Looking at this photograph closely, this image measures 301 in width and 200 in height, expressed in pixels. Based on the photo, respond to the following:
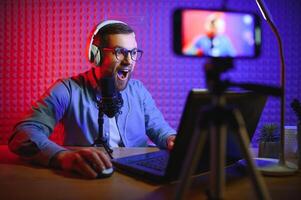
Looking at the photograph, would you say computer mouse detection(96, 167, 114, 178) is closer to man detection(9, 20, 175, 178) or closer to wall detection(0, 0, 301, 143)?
man detection(9, 20, 175, 178)

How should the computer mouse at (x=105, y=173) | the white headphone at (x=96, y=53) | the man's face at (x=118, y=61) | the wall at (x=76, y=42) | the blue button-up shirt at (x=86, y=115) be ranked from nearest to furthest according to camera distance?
the computer mouse at (x=105, y=173) → the blue button-up shirt at (x=86, y=115) → the white headphone at (x=96, y=53) → the man's face at (x=118, y=61) → the wall at (x=76, y=42)

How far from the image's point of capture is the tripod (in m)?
0.52

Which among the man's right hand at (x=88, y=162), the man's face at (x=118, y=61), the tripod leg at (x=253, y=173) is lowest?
the man's right hand at (x=88, y=162)

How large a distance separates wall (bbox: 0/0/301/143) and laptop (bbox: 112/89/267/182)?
166 cm

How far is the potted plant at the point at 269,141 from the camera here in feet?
3.85

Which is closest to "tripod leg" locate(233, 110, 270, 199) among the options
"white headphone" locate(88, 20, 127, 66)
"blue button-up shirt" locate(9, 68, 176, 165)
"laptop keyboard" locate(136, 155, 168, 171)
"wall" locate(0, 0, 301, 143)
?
→ "laptop keyboard" locate(136, 155, 168, 171)

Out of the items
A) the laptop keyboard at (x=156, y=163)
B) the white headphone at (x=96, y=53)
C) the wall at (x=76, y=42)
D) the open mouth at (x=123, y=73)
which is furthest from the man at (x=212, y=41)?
the wall at (x=76, y=42)

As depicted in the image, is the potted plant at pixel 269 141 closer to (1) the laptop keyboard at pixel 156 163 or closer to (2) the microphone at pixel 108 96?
(1) the laptop keyboard at pixel 156 163

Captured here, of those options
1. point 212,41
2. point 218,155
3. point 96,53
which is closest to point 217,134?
point 218,155

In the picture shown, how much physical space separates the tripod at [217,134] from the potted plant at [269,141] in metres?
0.66

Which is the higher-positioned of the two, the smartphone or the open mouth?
the smartphone

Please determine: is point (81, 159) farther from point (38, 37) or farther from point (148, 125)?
point (38, 37)

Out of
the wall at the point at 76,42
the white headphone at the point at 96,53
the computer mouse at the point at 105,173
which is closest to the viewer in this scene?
the computer mouse at the point at 105,173

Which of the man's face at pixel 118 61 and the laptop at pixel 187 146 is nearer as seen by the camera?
the laptop at pixel 187 146
